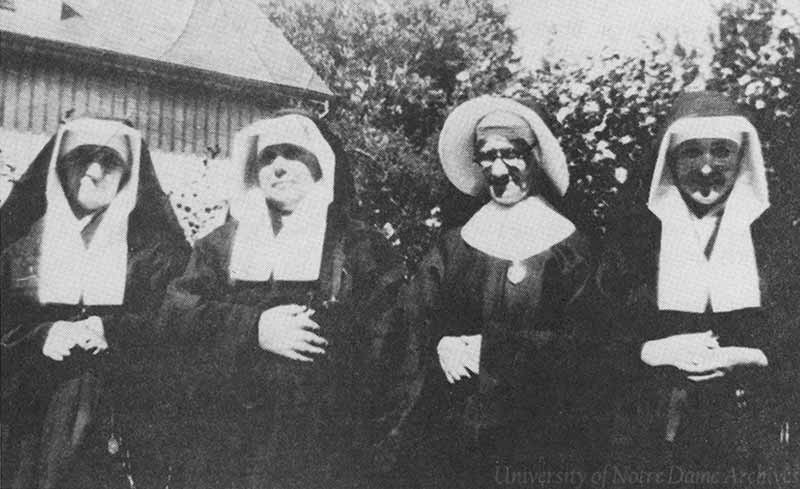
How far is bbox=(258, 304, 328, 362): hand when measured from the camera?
157 inches

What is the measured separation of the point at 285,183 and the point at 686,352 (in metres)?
1.80

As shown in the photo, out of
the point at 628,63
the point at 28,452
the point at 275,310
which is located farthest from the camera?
the point at 628,63

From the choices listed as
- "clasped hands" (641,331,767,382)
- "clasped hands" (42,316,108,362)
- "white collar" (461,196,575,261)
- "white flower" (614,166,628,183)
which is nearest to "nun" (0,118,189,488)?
"clasped hands" (42,316,108,362)

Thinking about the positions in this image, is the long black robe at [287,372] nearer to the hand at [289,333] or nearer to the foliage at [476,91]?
the hand at [289,333]

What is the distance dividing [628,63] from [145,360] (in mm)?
2508

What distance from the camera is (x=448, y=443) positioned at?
13.3 ft

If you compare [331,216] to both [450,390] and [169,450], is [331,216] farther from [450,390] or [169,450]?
[169,450]

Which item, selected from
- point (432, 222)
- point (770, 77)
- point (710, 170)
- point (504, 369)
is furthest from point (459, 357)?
point (770, 77)

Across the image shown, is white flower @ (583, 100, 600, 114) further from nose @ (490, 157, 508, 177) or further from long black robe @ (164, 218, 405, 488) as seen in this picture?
long black robe @ (164, 218, 405, 488)

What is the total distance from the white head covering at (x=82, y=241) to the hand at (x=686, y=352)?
2212 mm

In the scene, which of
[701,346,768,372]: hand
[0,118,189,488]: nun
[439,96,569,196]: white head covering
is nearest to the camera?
[0,118,189,488]: nun

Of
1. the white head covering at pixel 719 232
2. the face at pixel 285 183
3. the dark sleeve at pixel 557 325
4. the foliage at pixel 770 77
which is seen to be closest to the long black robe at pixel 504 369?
the dark sleeve at pixel 557 325

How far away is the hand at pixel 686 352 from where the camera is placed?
154 inches

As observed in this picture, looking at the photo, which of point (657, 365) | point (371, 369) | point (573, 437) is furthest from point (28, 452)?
point (657, 365)
